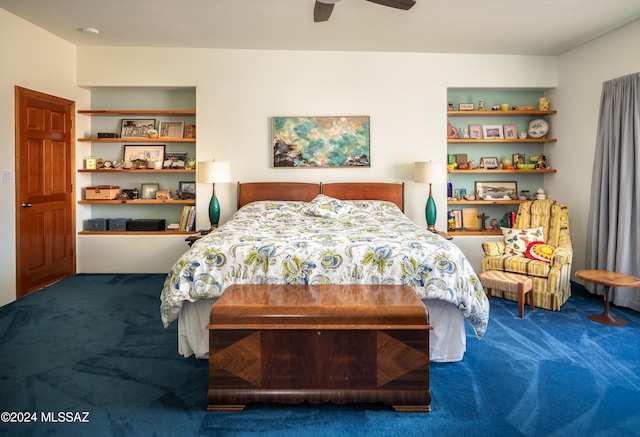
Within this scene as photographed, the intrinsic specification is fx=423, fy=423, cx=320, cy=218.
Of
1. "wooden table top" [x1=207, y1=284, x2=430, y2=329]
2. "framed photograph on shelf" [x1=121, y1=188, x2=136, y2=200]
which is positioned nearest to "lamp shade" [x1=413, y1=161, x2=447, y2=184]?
"wooden table top" [x1=207, y1=284, x2=430, y2=329]

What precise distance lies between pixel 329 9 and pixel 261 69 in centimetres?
204

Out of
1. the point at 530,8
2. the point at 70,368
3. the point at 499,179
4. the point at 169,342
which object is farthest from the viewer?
the point at 499,179

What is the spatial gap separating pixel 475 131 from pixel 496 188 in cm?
80

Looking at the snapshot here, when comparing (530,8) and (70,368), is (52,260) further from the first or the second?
(530,8)

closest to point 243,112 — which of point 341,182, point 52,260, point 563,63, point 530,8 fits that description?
point 341,182

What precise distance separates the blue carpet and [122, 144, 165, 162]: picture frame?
92.8 inches

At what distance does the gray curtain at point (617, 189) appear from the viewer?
3906mm

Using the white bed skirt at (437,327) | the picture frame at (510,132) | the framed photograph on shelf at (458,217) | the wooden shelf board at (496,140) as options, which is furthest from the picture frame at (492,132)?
the white bed skirt at (437,327)

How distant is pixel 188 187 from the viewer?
5480 mm

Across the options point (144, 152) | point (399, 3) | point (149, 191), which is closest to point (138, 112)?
point (144, 152)

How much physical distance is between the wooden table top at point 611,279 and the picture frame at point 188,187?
14.3 ft

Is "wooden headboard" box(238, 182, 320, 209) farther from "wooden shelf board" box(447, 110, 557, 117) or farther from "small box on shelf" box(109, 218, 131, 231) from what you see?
"wooden shelf board" box(447, 110, 557, 117)

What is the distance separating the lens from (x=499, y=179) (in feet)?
18.3

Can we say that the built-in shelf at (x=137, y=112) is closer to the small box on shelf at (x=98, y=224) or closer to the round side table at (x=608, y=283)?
the small box on shelf at (x=98, y=224)
